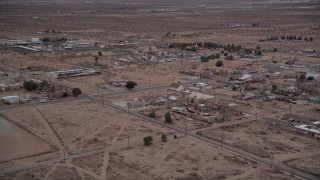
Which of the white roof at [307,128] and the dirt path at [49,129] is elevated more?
the white roof at [307,128]

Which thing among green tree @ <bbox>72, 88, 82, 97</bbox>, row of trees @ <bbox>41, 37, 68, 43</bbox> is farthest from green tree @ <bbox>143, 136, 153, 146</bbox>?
row of trees @ <bbox>41, 37, 68, 43</bbox>

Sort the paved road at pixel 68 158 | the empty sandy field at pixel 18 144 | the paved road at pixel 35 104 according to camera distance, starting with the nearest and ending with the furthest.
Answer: the paved road at pixel 68 158
the empty sandy field at pixel 18 144
the paved road at pixel 35 104

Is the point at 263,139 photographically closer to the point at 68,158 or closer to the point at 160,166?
the point at 160,166

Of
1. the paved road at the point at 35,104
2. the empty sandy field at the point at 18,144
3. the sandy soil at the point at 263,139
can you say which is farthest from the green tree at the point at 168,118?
the paved road at the point at 35,104

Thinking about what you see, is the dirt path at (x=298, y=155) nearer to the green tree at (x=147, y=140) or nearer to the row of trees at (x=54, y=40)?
the green tree at (x=147, y=140)

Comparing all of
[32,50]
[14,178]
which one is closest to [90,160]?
[14,178]

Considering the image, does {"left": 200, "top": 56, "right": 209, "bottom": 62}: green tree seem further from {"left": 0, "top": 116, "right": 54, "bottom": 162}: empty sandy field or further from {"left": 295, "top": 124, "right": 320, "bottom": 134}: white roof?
{"left": 0, "top": 116, "right": 54, "bottom": 162}: empty sandy field

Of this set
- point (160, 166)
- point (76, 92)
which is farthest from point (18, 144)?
point (76, 92)

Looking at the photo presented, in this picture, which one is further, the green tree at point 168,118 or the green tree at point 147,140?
the green tree at point 168,118

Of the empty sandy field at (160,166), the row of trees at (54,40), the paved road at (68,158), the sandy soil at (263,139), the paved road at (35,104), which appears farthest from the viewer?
the row of trees at (54,40)

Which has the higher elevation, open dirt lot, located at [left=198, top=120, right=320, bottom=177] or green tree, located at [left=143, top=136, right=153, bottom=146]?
green tree, located at [left=143, top=136, right=153, bottom=146]

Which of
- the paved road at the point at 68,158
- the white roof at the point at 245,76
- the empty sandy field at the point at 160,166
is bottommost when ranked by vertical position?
the paved road at the point at 68,158
